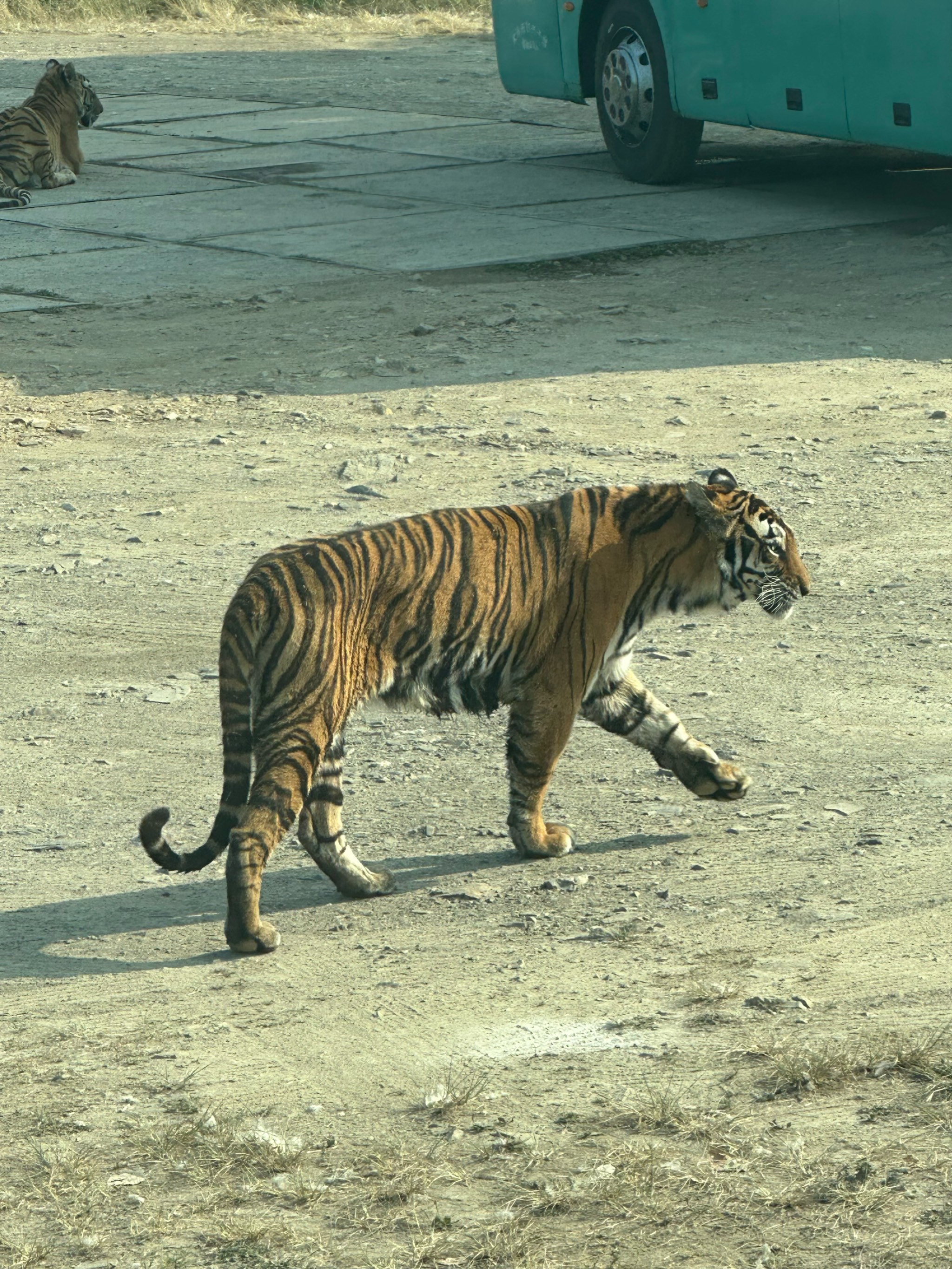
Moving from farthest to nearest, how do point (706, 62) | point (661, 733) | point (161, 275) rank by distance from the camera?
point (706, 62) → point (161, 275) → point (661, 733)

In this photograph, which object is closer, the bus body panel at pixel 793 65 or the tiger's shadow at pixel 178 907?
the tiger's shadow at pixel 178 907

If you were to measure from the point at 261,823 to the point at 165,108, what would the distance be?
1943 cm

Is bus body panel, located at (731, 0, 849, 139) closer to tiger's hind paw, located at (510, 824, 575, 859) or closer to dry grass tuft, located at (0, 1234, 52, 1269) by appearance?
tiger's hind paw, located at (510, 824, 575, 859)

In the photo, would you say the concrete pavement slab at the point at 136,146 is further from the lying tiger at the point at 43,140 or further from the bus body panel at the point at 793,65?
the bus body panel at the point at 793,65

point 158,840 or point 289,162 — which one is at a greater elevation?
point 289,162

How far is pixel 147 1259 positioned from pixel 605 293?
9.95m

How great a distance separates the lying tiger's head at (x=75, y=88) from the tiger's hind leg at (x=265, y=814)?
14.3 metres

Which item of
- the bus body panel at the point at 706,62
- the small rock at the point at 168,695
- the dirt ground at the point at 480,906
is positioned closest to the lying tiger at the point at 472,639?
the dirt ground at the point at 480,906

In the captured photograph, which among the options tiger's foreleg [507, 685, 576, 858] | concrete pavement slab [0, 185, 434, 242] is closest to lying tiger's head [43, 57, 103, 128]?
concrete pavement slab [0, 185, 434, 242]

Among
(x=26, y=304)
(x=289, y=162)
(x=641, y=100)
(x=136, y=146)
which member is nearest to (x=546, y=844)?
(x=26, y=304)

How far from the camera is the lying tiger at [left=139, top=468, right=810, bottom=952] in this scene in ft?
16.4

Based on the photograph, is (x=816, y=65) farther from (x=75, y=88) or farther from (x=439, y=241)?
(x=75, y=88)

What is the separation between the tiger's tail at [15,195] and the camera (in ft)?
54.6

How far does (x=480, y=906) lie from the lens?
538 cm
